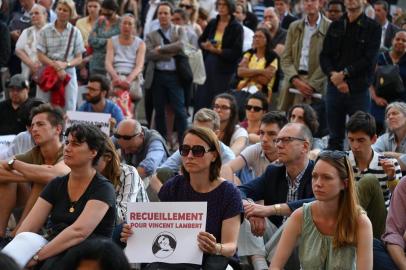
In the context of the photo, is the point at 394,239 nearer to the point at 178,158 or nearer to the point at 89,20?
the point at 178,158

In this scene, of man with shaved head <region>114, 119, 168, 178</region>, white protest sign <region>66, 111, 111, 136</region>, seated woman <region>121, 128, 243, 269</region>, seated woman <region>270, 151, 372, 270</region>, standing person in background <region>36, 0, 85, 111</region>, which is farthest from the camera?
standing person in background <region>36, 0, 85, 111</region>

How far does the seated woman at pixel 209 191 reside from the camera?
7.12 meters

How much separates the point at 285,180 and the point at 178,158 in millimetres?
1645

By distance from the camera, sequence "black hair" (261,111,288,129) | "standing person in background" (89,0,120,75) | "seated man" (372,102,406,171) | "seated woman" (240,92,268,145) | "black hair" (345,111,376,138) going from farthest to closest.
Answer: "standing person in background" (89,0,120,75), "seated woman" (240,92,268,145), "seated man" (372,102,406,171), "black hair" (261,111,288,129), "black hair" (345,111,376,138)

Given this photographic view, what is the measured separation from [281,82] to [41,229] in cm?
747

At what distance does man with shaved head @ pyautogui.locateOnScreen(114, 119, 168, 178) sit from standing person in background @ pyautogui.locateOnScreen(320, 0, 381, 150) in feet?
7.60

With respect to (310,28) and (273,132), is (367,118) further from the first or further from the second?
(310,28)

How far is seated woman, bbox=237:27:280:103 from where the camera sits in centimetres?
1373

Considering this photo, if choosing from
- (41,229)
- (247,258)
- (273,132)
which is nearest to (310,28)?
(273,132)

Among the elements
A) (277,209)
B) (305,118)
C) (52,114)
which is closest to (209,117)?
(305,118)

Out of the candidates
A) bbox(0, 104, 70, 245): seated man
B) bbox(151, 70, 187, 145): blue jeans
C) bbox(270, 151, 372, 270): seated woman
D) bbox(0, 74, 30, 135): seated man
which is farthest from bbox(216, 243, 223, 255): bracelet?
bbox(151, 70, 187, 145): blue jeans

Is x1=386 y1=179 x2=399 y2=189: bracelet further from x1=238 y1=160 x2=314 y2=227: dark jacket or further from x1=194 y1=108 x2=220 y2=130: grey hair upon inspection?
x1=194 y1=108 x2=220 y2=130: grey hair

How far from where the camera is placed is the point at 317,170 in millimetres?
6848

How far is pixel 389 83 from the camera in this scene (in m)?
13.2
